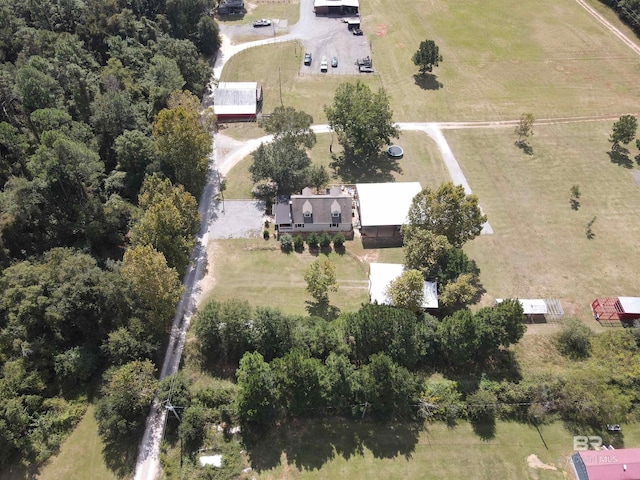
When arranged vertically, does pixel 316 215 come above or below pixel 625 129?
below

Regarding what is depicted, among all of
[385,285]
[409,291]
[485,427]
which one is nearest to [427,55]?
[385,285]

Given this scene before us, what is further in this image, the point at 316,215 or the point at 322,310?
the point at 316,215

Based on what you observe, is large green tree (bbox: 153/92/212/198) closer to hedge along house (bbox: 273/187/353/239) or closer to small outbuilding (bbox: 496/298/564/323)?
hedge along house (bbox: 273/187/353/239)

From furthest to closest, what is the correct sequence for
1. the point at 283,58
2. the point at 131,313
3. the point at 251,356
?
1. the point at 283,58
2. the point at 131,313
3. the point at 251,356

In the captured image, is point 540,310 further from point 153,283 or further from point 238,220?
point 153,283

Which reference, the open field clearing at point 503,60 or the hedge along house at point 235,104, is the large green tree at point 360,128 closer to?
the open field clearing at point 503,60

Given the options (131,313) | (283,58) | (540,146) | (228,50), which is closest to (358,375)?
A: (131,313)

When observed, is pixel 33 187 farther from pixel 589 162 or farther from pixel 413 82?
pixel 589 162
